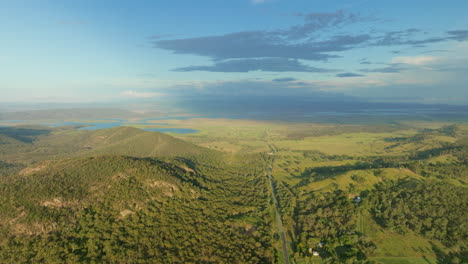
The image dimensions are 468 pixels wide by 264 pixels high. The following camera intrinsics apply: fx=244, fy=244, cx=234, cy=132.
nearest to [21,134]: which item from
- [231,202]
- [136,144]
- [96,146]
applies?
[96,146]

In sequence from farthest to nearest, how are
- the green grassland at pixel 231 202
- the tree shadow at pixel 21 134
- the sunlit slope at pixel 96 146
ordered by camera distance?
the tree shadow at pixel 21 134, the sunlit slope at pixel 96 146, the green grassland at pixel 231 202

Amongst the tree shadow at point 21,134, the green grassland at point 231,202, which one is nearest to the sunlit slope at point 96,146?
the tree shadow at point 21,134

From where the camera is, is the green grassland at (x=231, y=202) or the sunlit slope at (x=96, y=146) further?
the sunlit slope at (x=96, y=146)

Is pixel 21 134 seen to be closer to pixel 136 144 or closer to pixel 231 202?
pixel 136 144

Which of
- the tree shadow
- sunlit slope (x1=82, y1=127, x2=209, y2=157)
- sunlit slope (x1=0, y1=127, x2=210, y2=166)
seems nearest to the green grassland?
sunlit slope (x1=0, y1=127, x2=210, y2=166)

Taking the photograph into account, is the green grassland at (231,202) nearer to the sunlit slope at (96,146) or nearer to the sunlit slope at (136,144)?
the sunlit slope at (96,146)

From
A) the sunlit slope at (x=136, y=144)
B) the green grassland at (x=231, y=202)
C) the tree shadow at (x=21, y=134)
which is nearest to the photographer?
the green grassland at (x=231, y=202)

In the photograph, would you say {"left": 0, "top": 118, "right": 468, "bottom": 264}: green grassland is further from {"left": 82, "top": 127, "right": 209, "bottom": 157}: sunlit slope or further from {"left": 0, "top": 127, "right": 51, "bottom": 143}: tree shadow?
{"left": 0, "top": 127, "right": 51, "bottom": 143}: tree shadow

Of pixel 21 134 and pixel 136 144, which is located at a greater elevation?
pixel 21 134

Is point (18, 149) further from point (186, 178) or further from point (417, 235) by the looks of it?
point (417, 235)

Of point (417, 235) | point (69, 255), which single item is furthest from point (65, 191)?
point (417, 235)

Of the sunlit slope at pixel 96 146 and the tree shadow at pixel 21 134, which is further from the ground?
the tree shadow at pixel 21 134

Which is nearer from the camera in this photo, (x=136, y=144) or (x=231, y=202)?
(x=231, y=202)
